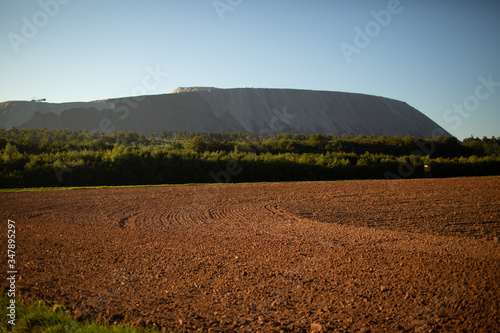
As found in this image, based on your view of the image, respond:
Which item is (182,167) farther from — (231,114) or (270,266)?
(231,114)

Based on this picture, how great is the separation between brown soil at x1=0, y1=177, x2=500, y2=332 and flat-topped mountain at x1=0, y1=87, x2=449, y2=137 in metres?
77.7

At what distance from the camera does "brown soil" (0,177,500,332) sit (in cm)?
418

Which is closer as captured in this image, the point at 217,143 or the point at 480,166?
the point at 480,166

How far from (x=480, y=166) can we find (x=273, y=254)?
109 feet

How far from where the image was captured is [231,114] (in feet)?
310

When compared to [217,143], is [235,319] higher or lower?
lower

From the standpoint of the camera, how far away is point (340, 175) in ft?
90.6

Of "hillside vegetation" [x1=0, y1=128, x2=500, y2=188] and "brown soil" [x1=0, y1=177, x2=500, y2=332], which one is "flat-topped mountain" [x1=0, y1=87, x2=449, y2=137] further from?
"brown soil" [x1=0, y1=177, x2=500, y2=332]

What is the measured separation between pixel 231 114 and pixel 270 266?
296 ft

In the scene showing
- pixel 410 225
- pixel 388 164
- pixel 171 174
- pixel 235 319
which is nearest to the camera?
pixel 235 319

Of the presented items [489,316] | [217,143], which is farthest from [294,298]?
[217,143]

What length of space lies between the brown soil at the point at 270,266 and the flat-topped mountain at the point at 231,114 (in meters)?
77.7

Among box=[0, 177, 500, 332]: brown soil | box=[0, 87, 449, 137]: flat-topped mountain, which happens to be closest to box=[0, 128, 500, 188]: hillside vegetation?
box=[0, 177, 500, 332]: brown soil

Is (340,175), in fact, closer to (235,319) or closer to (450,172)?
(450,172)
